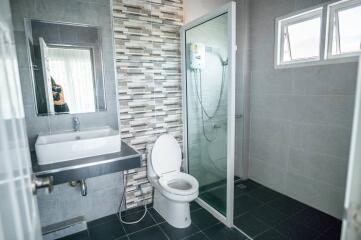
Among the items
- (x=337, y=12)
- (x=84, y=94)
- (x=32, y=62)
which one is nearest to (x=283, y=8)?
(x=337, y=12)

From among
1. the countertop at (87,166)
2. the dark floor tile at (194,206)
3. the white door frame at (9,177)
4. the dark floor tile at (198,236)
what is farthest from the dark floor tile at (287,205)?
the white door frame at (9,177)

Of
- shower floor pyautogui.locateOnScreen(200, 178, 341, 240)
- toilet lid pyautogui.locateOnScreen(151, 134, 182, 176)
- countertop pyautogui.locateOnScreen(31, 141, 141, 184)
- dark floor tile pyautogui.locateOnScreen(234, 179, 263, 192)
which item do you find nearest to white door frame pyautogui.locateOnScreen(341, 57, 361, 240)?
countertop pyautogui.locateOnScreen(31, 141, 141, 184)

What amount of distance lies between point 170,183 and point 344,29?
228 centimetres

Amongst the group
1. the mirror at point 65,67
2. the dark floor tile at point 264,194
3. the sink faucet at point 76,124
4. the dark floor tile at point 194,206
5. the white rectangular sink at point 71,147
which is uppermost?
the mirror at point 65,67

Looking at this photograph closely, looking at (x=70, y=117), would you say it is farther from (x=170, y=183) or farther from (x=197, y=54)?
(x=197, y=54)

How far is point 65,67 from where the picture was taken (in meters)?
1.93

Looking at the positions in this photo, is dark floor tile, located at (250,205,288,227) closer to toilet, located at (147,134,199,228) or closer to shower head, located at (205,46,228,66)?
toilet, located at (147,134,199,228)

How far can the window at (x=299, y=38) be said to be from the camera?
2182mm

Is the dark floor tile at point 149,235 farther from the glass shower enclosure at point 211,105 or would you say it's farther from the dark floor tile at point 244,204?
the dark floor tile at point 244,204

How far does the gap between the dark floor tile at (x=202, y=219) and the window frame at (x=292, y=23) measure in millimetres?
1894

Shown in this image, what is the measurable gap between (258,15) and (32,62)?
8.36 ft

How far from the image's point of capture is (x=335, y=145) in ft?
6.71

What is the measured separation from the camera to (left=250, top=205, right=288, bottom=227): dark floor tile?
212 cm

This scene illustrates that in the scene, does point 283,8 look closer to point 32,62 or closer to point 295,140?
point 295,140
